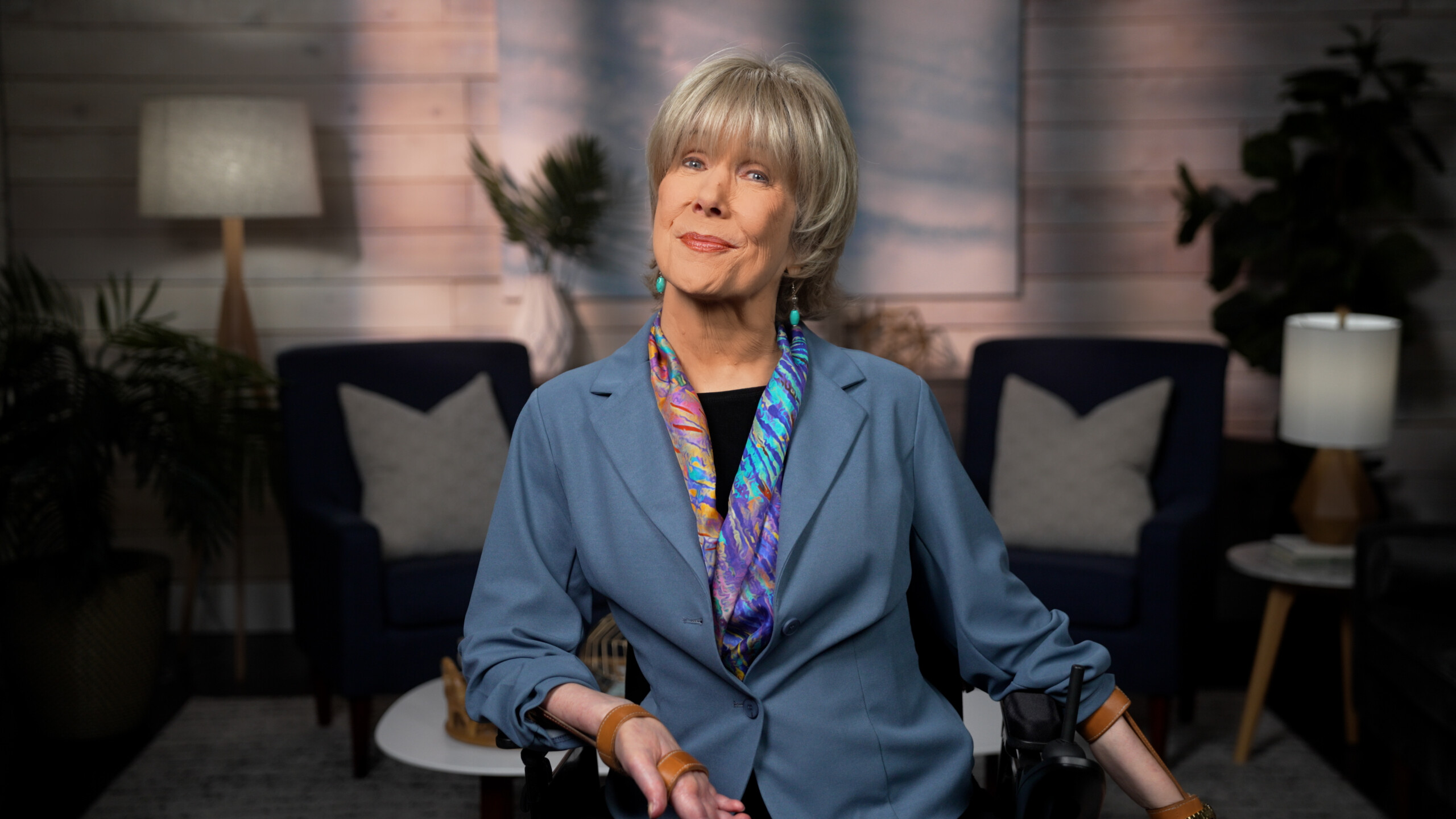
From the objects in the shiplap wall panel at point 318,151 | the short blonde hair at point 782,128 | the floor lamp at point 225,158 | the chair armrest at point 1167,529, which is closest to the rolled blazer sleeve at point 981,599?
the short blonde hair at point 782,128

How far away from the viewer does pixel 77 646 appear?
3008 mm

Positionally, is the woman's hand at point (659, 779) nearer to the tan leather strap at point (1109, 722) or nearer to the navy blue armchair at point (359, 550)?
the tan leather strap at point (1109, 722)

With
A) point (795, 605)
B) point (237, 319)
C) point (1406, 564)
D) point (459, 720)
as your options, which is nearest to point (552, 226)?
point (237, 319)

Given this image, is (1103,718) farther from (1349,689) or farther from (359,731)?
(1349,689)

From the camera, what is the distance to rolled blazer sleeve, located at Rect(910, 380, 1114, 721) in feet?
3.79

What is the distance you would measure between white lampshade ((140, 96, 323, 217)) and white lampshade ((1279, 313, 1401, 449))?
8.95 feet

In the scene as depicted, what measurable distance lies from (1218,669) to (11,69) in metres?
4.10

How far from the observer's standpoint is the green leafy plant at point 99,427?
286 centimetres

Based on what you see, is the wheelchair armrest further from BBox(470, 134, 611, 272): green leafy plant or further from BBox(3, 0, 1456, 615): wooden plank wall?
BBox(470, 134, 611, 272): green leafy plant

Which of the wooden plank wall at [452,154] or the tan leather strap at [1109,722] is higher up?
the wooden plank wall at [452,154]

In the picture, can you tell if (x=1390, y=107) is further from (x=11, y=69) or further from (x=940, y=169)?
(x=11, y=69)

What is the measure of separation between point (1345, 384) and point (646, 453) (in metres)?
2.30

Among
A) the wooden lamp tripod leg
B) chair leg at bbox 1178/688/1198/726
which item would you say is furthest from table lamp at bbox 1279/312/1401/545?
the wooden lamp tripod leg

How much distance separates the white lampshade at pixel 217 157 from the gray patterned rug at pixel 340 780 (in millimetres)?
1392
